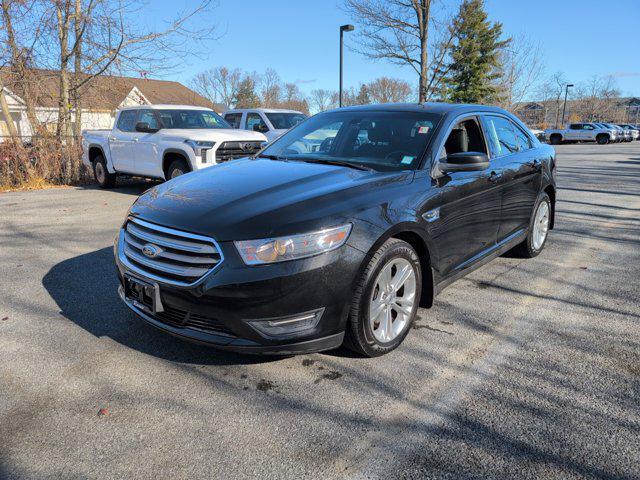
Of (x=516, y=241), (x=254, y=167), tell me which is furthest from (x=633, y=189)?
(x=254, y=167)

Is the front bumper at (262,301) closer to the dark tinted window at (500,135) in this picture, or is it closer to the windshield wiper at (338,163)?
the windshield wiper at (338,163)

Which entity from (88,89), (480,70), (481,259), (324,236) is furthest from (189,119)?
(480,70)

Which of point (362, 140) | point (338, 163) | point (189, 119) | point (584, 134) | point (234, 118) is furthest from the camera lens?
point (584, 134)

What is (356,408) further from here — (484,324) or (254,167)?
(254,167)

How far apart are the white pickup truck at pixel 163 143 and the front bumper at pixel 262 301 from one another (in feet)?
21.7

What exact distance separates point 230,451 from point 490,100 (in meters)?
43.7

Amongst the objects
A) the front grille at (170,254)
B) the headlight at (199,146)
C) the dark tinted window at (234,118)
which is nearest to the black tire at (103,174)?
the headlight at (199,146)

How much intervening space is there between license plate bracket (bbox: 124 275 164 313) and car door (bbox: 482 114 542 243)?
3127mm

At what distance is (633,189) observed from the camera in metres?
11.1

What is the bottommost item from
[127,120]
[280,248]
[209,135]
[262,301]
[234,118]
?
[262,301]

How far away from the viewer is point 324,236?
2.68 metres

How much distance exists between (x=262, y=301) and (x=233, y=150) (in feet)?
23.6

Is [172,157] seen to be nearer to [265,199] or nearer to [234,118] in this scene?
[234,118]

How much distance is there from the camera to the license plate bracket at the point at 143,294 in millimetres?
2824
